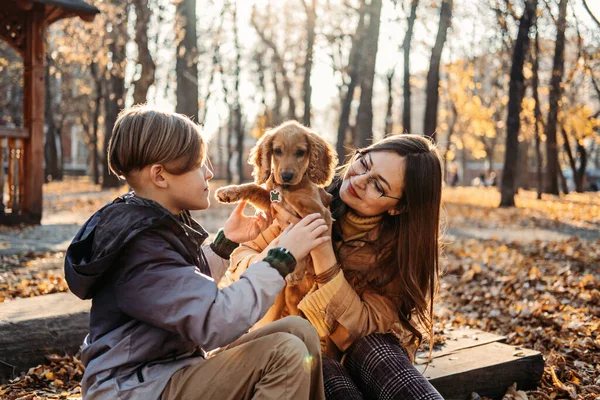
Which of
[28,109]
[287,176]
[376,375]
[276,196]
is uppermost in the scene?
[28,109]

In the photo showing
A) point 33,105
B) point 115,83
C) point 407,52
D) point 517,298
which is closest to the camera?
point 517,298

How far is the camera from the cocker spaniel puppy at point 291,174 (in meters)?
3.17

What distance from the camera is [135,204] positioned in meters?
2.43

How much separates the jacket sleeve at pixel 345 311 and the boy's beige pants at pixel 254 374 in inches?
25.8

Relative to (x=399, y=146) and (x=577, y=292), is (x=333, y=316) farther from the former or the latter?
(x=577, y=292)

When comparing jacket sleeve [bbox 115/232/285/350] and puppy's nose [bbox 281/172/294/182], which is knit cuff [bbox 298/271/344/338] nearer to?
puppy's nose [bbox 281/172/294/182]

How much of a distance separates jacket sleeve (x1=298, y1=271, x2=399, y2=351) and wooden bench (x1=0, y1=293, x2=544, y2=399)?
72 cm

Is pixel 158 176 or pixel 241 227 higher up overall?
pixel 158 176

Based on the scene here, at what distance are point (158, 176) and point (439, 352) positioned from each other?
264 centimetres

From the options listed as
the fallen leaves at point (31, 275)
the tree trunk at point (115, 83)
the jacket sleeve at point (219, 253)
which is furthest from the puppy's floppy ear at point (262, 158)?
the tree trunk at point (115, 83)

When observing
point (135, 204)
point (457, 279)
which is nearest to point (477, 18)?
point (457, 279)

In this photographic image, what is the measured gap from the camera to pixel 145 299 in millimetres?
2230

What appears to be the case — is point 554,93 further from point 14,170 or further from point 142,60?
point 14,170

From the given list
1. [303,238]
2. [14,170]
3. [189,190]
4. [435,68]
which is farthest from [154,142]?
[435,68]
